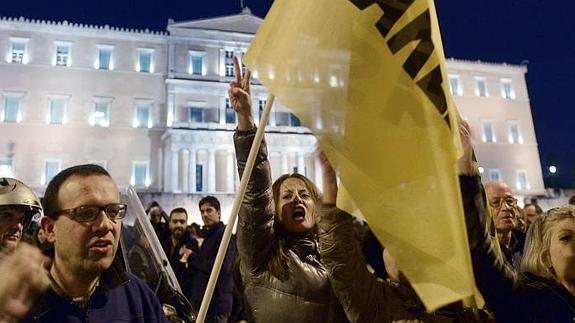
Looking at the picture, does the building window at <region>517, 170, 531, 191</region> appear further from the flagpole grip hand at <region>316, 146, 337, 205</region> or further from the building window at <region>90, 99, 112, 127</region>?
the flagpole grip hand at <region>316, 146, 337, 205</region>

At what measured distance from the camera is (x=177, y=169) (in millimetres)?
29922

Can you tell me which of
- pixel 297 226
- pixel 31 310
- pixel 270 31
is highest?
pixel 270 31

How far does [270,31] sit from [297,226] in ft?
3.99

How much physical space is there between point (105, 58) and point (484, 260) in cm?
3292

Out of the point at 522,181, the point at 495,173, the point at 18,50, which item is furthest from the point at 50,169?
the point at 522,181

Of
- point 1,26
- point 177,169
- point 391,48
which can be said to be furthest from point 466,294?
point 1,26

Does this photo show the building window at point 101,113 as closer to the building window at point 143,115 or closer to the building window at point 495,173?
the building window at point 143,115

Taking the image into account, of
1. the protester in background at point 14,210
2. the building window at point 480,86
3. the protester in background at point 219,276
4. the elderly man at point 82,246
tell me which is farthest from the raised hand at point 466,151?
the building window at point 480,86

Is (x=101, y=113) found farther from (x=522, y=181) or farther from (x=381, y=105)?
(x=381, y=105)

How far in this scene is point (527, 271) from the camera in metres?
2.51

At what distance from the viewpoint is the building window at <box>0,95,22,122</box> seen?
29203 mm

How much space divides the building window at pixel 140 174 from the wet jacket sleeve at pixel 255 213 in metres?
29.0

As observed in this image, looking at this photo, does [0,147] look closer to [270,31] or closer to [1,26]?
[1,26]

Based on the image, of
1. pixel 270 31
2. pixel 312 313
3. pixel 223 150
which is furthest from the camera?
pixel 223 150
